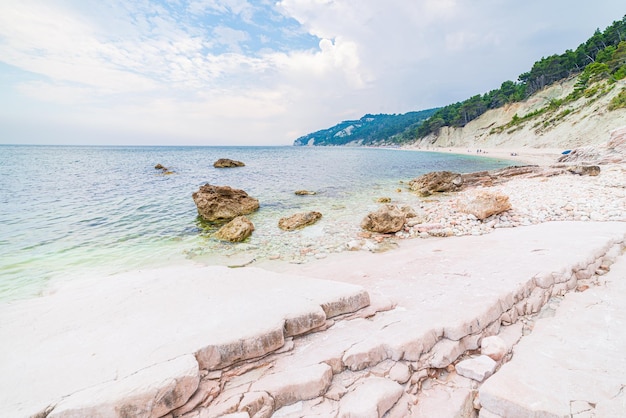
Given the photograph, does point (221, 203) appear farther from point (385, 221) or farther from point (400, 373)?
point (400, 373)

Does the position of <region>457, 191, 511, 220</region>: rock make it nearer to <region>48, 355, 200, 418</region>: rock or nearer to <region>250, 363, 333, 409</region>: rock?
<region>250, 363, 333, 409</region>: rock

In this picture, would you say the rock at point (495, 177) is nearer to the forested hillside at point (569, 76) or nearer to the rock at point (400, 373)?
the rock at point (400, 373)

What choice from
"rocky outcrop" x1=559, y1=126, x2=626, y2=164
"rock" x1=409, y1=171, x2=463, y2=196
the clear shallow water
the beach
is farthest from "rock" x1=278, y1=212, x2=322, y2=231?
"rocky outcrop" x1=559, y1=126, x2=626, y2=164

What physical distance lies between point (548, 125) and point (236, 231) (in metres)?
60.5

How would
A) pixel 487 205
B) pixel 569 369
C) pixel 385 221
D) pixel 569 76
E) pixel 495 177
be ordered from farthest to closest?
1. pixel 569 76
2. pixel 495 177
3. pixel 385 221
4. pixel 487 205
5. pixel 569 369

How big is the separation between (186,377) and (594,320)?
5.27 metres

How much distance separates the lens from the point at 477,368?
2.96 meters

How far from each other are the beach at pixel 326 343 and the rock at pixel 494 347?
0.01m

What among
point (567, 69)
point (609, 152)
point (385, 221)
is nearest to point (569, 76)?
point (567, 69)

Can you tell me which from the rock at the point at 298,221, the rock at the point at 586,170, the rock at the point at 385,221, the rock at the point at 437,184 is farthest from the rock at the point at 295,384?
the rock at the point at 586,170

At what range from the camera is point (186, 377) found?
2514 mm

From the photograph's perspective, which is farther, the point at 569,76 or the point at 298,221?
the point at 569,76

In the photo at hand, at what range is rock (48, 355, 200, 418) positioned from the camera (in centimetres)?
221

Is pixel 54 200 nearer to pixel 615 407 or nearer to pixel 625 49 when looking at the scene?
pixel 615 407
